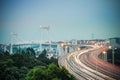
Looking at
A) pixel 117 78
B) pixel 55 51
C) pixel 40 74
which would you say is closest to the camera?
→ pixel 40 74

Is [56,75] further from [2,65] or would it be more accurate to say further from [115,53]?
[115,53]

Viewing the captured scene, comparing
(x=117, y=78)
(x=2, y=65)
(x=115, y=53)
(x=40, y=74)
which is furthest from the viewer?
(x=115, y=53)

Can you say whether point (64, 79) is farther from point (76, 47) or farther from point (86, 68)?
point (76, 47)

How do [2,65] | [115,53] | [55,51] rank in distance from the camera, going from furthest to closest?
1. [55,51]
2. [115,53]
3. [2,65]

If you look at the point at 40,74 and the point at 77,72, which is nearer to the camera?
the point at 40,74

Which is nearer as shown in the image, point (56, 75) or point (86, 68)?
point (56, 75)

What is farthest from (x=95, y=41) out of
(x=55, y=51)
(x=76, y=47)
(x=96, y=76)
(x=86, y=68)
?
(x=96, y=76)

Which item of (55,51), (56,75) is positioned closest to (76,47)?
(55,51)

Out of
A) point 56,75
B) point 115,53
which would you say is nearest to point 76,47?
point 115,53

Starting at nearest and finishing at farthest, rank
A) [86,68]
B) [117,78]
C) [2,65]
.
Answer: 1. [117,78]
2. [2,65]
3. [86,68]
